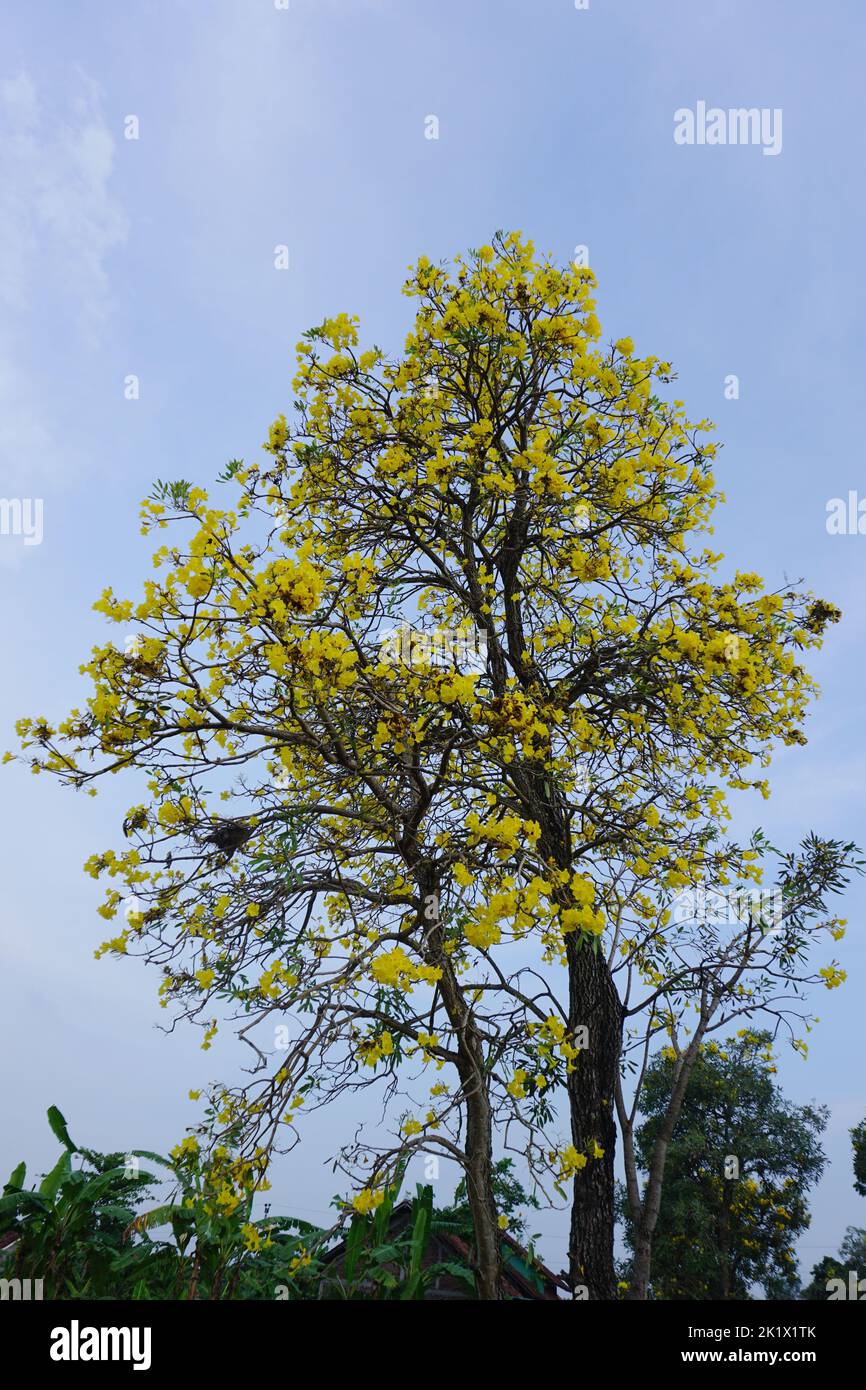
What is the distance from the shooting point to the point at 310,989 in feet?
17.9

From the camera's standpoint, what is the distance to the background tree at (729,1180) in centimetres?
1322

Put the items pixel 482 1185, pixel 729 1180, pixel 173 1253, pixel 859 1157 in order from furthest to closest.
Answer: pixel 859 1157 → pixel 729 1180 → pixel 173 1253 → pixel 482 1185

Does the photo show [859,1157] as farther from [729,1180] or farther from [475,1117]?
[475,1117]

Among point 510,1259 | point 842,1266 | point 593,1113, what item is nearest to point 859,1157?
point 842,1266

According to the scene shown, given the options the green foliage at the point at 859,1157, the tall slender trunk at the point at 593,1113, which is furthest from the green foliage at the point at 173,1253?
the green foliage at the point at 859,1157

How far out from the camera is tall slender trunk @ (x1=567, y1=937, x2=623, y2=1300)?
6570mm

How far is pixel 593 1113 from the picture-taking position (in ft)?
22.3

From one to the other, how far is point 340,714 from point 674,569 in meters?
3.14

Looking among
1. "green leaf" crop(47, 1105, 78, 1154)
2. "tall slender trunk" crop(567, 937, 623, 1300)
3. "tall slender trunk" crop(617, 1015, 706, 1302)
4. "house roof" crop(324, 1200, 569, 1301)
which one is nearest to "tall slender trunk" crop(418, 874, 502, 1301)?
"tall slender trunk" crop(567, 937, 623, 1300)

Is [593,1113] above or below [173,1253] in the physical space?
above

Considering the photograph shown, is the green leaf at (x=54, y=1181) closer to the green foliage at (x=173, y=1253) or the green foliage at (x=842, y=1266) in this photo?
the green foliage at (x=173, y=1253)

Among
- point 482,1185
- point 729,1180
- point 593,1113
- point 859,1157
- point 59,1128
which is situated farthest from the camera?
point 859,1157

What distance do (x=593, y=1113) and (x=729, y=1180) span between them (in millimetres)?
8074
